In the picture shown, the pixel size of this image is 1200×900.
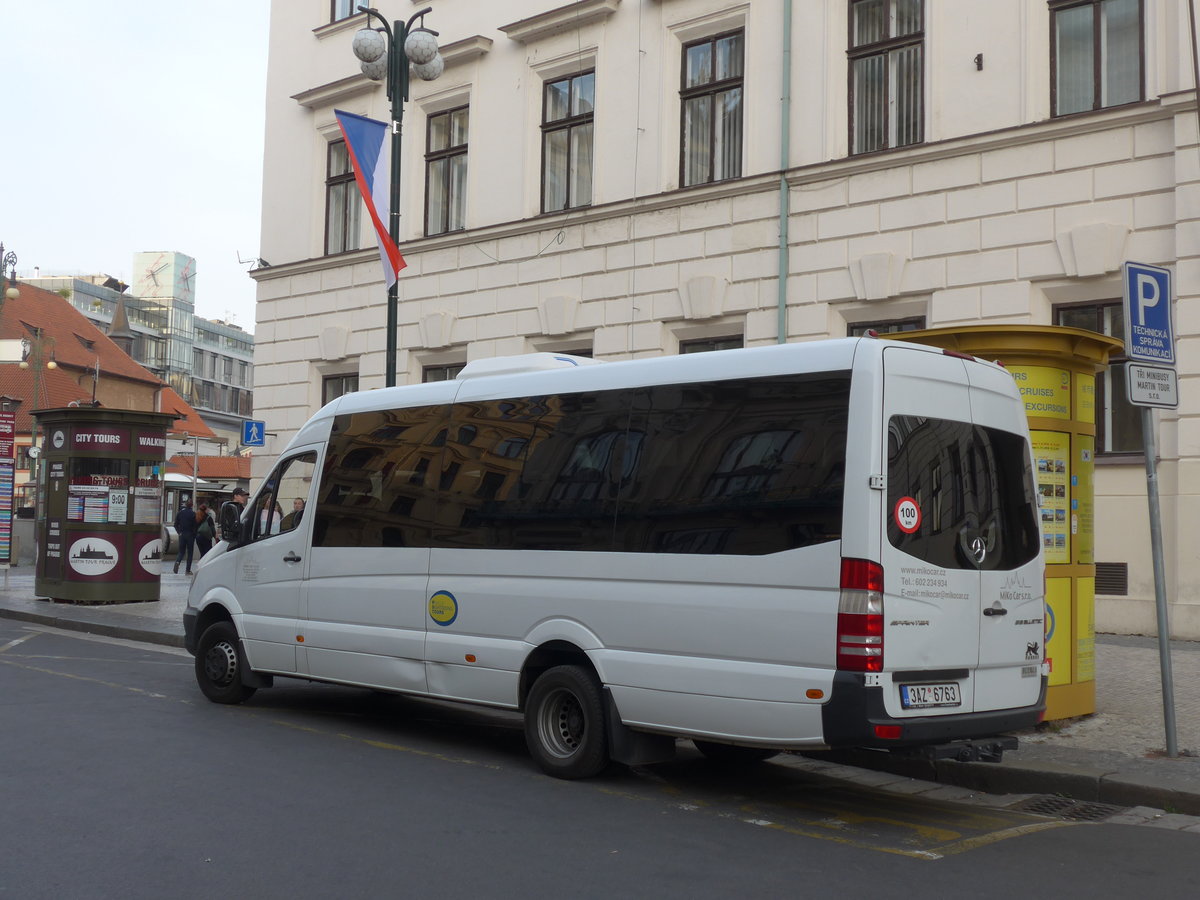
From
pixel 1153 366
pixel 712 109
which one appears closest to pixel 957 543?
pixel 1153 366

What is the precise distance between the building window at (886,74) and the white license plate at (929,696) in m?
11.7

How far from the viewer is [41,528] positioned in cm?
2084

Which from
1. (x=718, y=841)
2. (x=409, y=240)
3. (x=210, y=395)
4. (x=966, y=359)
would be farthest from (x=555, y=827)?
(x=210, y=395)

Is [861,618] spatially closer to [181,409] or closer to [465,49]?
[465,49]

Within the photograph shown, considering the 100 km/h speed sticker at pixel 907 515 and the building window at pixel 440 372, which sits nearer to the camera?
the 100 km/h speed sticker at pixel 907 515

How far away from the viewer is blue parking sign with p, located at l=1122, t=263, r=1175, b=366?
27.9 feet

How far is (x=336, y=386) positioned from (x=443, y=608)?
16441 mm

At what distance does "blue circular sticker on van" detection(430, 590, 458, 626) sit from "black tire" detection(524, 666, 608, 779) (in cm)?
93

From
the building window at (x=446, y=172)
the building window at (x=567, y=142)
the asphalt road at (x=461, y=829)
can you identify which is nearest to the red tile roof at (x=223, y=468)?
the building window at (x=446, y=172)

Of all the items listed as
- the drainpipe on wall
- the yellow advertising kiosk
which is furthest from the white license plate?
the drainpipe on wall

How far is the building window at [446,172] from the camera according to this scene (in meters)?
23.1

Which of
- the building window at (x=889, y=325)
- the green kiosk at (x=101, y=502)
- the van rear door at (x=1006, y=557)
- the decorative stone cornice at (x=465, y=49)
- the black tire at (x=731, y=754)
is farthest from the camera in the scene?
the decorative stone cornice at (x=465, y=49)

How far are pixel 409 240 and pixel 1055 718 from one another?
16.4 m

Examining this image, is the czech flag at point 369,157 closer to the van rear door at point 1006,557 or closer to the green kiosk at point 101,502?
the green kiosk at point 101,502
